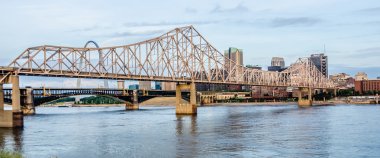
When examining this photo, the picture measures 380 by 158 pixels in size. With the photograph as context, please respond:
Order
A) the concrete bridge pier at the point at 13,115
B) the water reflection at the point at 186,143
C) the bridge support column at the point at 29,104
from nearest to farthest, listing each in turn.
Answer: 1. the water reflection at the point at 186,143
2. the concrete bridge pier at the point at 13,115
3. the bridge support column at the point at 29,104

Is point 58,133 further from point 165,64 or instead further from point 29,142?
point 165,64

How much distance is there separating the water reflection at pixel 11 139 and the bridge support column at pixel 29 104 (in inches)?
3182

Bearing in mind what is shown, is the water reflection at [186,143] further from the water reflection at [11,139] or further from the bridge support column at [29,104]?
the bridge support column at [29,104]

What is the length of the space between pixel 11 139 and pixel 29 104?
99146 millimetres

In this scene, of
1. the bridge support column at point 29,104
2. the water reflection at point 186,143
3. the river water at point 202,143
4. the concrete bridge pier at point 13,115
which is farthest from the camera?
the bridge support column at point 29,104

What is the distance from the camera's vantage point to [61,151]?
51406 millimetres

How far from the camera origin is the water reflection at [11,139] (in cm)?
5492

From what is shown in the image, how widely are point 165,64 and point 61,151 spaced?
274ft

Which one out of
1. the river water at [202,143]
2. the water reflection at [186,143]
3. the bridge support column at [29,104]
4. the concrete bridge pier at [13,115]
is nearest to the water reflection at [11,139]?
the river water at [202,143]

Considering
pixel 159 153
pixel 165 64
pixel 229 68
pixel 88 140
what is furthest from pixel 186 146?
pixel 229 68

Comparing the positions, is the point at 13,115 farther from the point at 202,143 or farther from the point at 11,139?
the point at 202,143

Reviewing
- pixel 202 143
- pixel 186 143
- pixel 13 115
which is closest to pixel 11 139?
pixel 13 115

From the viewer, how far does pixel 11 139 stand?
209 feet

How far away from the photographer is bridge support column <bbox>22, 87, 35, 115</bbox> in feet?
520
